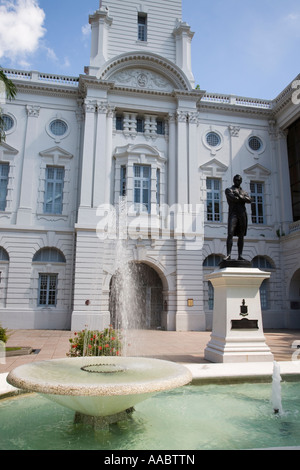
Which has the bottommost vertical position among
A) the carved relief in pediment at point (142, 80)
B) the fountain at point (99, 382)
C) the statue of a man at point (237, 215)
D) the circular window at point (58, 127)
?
the fountain at point (99, 382)

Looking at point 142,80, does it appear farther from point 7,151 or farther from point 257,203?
point 257,203

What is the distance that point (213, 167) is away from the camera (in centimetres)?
2233

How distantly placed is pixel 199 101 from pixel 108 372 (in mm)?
20818

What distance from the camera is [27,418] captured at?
443 centimetres

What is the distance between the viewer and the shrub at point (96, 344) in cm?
726

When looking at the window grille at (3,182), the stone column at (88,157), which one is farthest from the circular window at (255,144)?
the window grille at (3,182)

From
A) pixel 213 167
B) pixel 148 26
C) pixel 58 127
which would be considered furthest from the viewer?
pixel 148 26

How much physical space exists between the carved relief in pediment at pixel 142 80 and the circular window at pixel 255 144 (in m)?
6.31

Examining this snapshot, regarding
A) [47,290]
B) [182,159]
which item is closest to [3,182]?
[47,290]

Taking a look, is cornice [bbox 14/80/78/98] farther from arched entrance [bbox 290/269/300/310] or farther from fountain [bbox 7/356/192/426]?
fountain [bbox 7/356/192/426]

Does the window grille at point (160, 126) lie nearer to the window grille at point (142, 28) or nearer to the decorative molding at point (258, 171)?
the window grille at point (142, 28)

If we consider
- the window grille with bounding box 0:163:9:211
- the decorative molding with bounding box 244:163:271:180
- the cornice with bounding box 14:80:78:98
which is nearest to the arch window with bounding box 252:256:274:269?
the decorative molding with bounding box 244:163:271:180

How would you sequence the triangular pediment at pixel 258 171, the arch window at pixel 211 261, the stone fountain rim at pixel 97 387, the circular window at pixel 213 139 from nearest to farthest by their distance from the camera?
the stone fountain rim at pixel 97 387, the arch window at pixel 211 261, the circular window at pixel 213 139, the triangular pediment at pixel 258 171

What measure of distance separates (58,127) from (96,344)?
16995 millimetres
